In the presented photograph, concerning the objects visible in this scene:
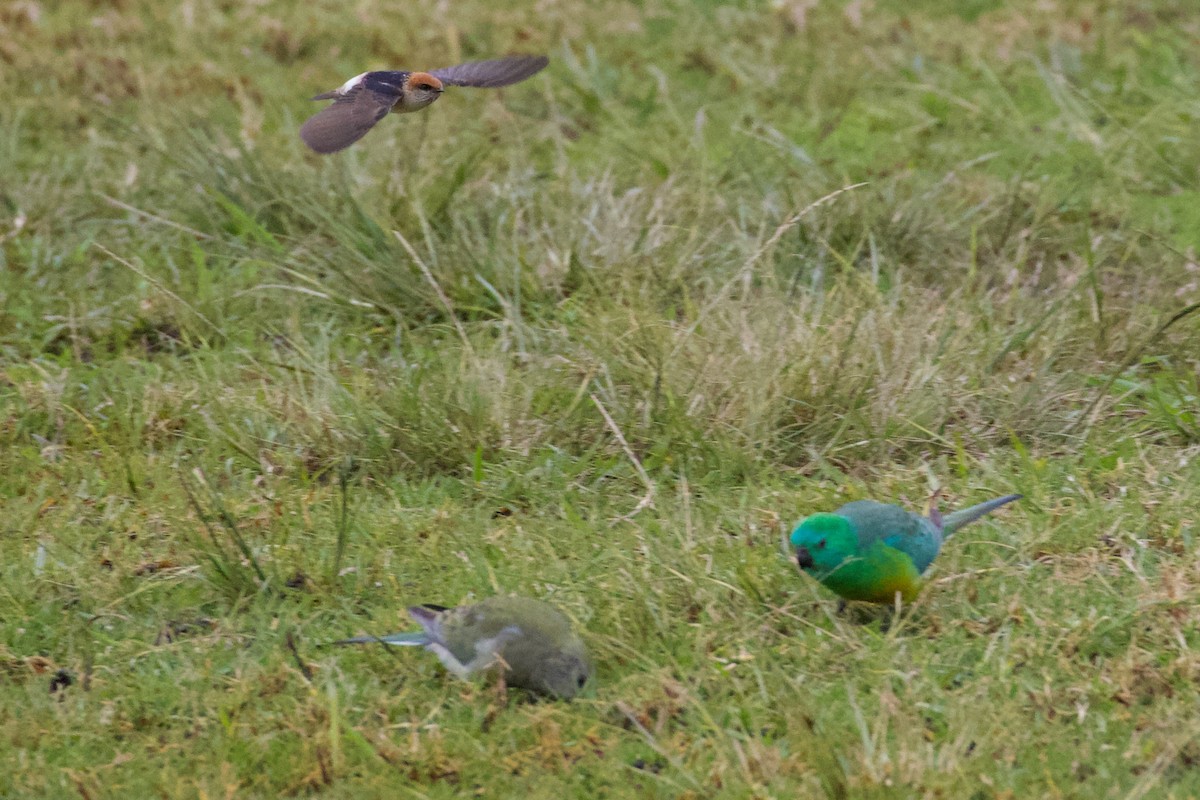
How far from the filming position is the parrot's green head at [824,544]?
328 centimetres

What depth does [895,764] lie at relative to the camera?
2715 millimetres

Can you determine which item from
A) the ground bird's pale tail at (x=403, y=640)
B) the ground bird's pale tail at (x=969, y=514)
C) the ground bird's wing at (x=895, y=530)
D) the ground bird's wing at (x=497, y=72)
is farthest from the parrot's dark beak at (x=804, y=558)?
the ground bird's wing at (x=497, y=72)

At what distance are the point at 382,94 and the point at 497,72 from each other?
A: 1.27 ft

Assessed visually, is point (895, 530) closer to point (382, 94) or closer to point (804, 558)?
point (804, 558)

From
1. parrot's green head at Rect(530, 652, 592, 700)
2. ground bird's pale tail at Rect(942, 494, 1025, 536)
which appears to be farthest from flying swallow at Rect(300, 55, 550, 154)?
ground bird's pale tail at Rect(942, 494, 1025, 536)

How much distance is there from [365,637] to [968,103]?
14.4ft

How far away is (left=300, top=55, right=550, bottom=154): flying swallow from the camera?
3.33 meters

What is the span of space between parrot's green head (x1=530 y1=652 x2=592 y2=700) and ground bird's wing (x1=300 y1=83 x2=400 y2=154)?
3.84 ft

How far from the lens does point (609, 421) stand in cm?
380

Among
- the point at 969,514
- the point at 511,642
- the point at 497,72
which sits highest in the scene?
the point at 497,72

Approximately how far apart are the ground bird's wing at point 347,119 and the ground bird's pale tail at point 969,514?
163 cm

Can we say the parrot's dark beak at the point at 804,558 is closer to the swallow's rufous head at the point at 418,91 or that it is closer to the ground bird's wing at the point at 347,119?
the ground bird's wing at the point at 347,119

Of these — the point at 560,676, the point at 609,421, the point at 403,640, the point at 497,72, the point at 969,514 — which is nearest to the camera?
the point at 560,676

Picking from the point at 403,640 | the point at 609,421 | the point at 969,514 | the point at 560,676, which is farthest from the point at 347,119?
the point at 969,514
